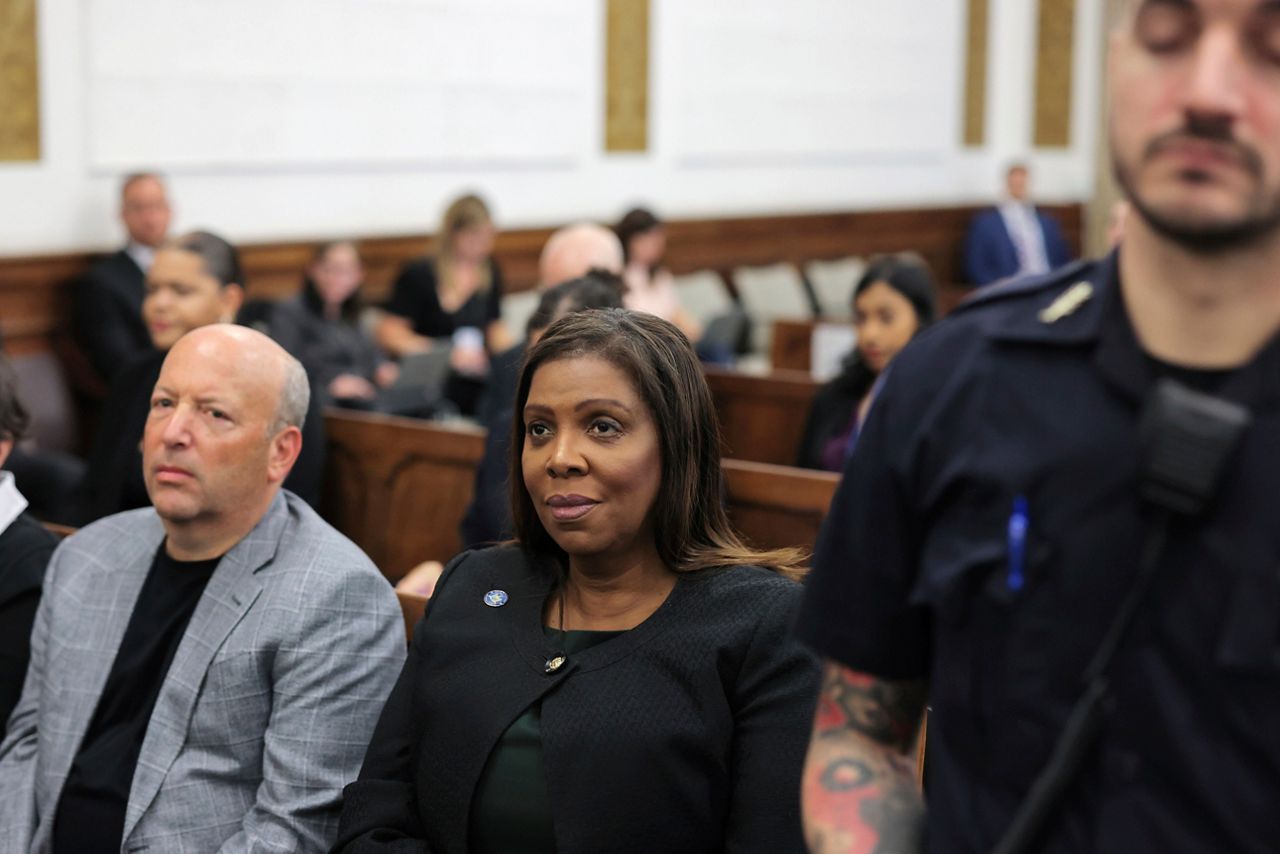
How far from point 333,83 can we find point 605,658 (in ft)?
22.8

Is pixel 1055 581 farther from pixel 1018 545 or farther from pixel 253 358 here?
pixel 253 358

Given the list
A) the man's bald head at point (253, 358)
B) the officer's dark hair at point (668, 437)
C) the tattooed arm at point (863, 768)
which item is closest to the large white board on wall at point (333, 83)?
the man's bald head at point (253, 358)

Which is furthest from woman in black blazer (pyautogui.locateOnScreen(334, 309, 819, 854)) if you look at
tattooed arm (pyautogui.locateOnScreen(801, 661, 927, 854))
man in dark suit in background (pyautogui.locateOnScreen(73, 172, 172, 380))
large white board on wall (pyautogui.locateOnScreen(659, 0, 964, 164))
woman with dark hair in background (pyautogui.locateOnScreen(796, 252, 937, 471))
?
large white board on wall (pyautogui.locateOnScreen(659, 0, 964, 164))

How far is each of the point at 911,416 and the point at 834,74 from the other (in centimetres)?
1121

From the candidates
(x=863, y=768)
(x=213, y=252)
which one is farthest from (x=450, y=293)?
(x=863, y=768)

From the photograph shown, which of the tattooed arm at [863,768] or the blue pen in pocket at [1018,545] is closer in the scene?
the blue pen in pocket at [1018,545]

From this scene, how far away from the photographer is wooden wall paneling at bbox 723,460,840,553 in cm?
416

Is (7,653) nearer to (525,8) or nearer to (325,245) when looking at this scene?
(325,245)

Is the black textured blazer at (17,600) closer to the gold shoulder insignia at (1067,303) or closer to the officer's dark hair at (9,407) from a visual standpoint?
the officer's dark hair at (9,407)

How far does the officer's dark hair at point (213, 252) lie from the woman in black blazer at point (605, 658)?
2.88m

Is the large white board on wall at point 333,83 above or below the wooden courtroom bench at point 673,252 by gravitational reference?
above

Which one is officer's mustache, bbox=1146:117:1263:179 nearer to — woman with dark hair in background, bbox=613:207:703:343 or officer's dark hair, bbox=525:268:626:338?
officer's dark hair, bbox=525:268:626:338

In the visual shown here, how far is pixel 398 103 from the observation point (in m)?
9.07

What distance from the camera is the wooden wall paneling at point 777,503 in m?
4.16
